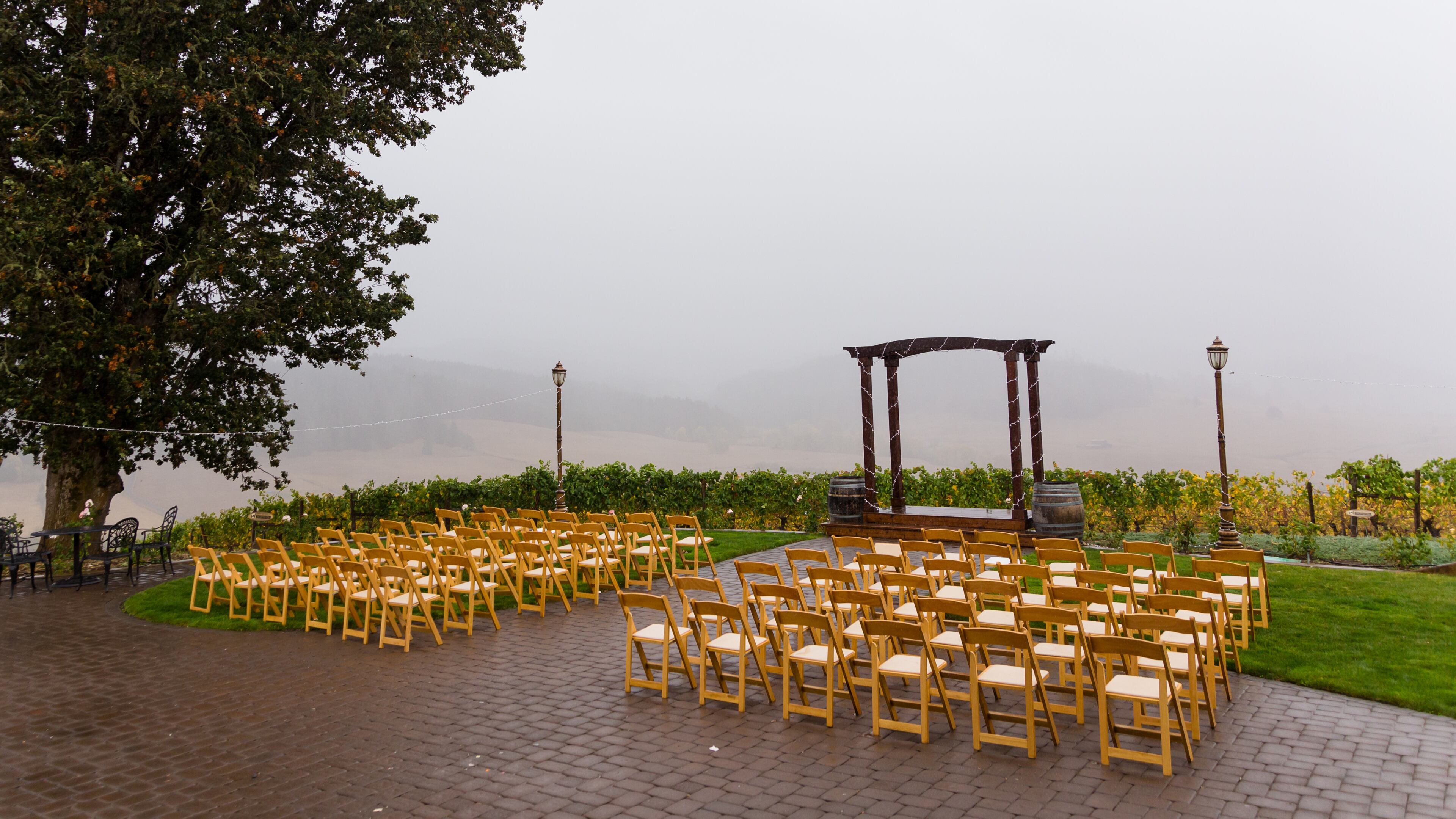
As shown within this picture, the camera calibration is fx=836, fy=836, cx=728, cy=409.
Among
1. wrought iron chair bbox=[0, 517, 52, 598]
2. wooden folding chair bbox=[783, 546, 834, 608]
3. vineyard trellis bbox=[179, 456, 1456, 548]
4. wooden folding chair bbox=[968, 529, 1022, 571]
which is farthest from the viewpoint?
vineyard trellis bbox=[179, 456, 1456, 548]

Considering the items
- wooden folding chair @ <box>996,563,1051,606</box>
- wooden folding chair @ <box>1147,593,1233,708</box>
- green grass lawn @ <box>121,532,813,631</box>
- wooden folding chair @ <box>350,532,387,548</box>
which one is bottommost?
green grass lawn @ <box>121,532,813,631</box>

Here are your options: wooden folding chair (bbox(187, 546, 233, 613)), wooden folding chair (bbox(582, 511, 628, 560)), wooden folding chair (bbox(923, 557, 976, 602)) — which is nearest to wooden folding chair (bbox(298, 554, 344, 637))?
wooden folding chair (bbox(187, 546, 233, 613))

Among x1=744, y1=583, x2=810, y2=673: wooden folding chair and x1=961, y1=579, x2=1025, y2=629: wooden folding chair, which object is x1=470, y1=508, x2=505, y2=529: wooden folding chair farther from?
x1=961, y1=579, x2=1025, y2=629: wooden folding chair

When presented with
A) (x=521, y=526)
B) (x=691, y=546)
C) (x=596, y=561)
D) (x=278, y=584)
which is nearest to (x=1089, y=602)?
(x=596, y=561)

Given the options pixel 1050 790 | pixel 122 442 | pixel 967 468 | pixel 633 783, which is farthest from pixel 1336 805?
pixel 122 442

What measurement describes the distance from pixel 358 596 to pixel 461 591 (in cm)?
93

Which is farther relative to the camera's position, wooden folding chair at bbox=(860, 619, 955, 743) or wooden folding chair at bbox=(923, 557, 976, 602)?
wooden folding chair at bbox=(923, 557, 976, 602)

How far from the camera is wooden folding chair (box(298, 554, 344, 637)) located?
8117mm

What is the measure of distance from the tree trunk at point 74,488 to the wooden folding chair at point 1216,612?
14.9 m

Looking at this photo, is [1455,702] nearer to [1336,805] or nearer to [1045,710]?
[1336,805]

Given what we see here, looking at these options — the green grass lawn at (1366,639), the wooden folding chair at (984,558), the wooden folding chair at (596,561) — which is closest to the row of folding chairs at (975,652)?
the wooden folding chair at (984,558)

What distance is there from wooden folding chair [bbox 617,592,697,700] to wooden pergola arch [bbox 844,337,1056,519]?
8.10 m

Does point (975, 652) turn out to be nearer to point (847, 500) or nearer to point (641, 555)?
point (641, 555)

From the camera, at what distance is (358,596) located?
7879mm
